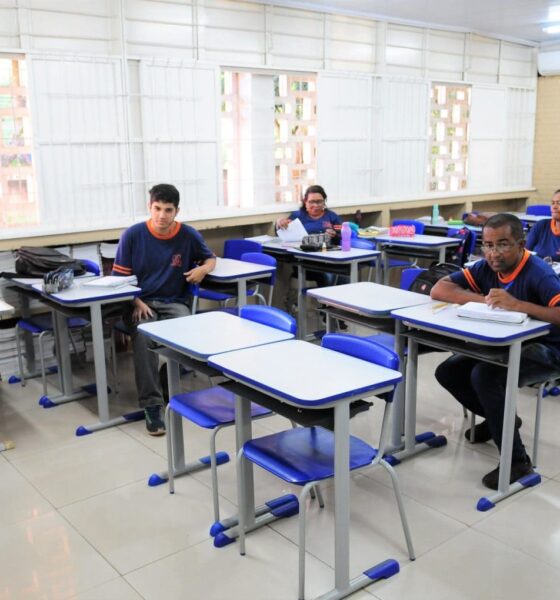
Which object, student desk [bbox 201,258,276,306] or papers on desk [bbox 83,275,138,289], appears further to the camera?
student desk [bbox 201,258,276,306]

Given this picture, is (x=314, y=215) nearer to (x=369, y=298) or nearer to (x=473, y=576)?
(x=369, y=298)

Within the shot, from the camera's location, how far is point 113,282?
3.71m

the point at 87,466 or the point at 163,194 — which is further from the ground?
the point at 163,194

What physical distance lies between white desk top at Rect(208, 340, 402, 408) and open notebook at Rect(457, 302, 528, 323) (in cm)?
69

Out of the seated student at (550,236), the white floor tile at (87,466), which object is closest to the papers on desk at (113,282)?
the white floor tile at (87,466)

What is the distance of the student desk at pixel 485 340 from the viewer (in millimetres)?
2592

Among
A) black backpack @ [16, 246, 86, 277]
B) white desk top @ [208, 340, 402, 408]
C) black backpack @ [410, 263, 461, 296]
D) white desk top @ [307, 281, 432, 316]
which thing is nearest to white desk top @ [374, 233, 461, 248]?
black backpack @ [410, 263, 461, 296]

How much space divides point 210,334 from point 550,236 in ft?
9.32

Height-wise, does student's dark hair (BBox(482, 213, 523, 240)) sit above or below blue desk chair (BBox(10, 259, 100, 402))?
above

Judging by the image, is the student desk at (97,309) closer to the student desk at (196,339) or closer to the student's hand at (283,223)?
the student desk at (196,339)

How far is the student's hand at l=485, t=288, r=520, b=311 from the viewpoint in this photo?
278 cm

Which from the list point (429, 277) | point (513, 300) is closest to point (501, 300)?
point (513, 300)

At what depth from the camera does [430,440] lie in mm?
3289

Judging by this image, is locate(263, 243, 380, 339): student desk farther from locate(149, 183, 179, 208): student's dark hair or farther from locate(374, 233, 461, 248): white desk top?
locate(149, 183, 179, 208): student's dark hair
